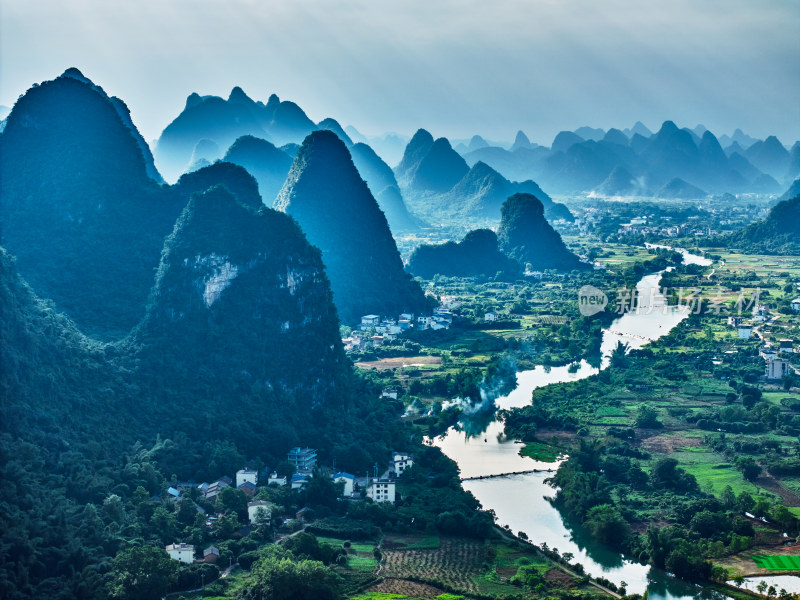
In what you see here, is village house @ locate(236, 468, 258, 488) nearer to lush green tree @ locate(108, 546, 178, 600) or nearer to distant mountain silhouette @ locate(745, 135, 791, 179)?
lush green tree @ locate(108, 546, 178, 600)

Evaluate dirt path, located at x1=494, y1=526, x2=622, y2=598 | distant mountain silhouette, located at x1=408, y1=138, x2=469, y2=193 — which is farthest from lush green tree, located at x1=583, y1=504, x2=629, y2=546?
distant mountain silhouette, located at x1=408, y1=138, x2=469, y2=193

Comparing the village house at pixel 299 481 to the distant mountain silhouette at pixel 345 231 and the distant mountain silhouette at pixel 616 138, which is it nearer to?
the distant mountain silhouette at pixel 345 231

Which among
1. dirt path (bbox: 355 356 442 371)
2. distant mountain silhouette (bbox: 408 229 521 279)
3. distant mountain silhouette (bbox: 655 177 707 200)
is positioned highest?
distant mountain silhouette (bbox: 655 177 707 200)

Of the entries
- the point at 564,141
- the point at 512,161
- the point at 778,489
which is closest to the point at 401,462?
the point at 778,489

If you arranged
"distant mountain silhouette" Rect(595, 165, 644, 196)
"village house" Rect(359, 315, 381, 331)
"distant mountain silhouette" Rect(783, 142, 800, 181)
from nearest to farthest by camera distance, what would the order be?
1. "village house" Rect(359, 315, 381, 331)
2. "distant mountain silhouette" Rect(595, 165, 644, 196)
3. "distant mountain silhouette" Rect(783, 142, 800, 181)

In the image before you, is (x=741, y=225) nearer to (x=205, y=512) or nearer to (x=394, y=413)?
(x=394, y=413)

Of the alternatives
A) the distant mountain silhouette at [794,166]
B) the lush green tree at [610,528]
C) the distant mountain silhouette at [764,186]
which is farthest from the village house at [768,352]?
the distant mountain silhouette at [794,166]

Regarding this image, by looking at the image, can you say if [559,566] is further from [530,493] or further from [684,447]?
[684,447]
